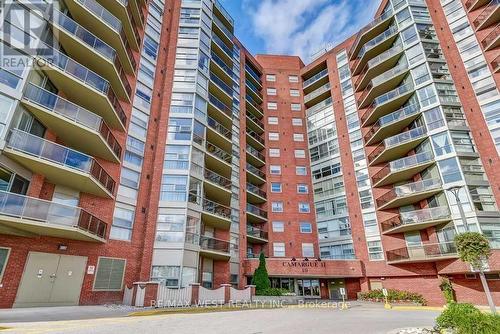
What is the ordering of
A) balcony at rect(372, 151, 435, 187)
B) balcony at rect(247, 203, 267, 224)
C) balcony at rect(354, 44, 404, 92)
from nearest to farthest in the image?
1. balcony at rect(372, 151, 435, 187)
2. balcony at rect(354, 44, 404, 92)
3. balcony at rect(247, 203, 267, 224)

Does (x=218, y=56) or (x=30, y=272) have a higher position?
(x=218, y=56)

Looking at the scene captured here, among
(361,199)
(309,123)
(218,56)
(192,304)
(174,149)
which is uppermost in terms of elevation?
(218,56)

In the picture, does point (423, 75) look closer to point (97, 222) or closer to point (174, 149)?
point (174, 149)

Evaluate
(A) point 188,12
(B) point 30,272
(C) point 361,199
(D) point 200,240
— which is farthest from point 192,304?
(A) point 188,12

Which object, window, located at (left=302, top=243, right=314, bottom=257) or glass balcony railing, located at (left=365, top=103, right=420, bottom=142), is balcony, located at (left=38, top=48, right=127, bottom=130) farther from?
glass balcony railing, located at (left=365, top=103, right=420, bottom=142)

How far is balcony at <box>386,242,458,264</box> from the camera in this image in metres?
23.3

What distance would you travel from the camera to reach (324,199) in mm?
37000

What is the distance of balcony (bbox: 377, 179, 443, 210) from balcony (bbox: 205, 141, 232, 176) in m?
17.3

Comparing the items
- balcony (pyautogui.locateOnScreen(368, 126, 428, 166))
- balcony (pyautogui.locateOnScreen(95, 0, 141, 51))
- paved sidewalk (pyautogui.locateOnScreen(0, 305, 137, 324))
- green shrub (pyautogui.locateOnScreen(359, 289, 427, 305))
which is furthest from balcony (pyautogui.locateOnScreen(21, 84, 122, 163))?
green shrub (pyautogui.locateOnScreen(359, 289, 427, 305))

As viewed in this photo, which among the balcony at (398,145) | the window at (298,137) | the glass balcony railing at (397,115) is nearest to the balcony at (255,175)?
the window at (298,137)

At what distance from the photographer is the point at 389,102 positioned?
3094cm

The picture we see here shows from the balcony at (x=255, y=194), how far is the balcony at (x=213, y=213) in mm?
7324

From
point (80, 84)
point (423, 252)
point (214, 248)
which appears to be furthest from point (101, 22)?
point (423, 252)

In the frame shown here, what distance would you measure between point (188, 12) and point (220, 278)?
30.1 m
